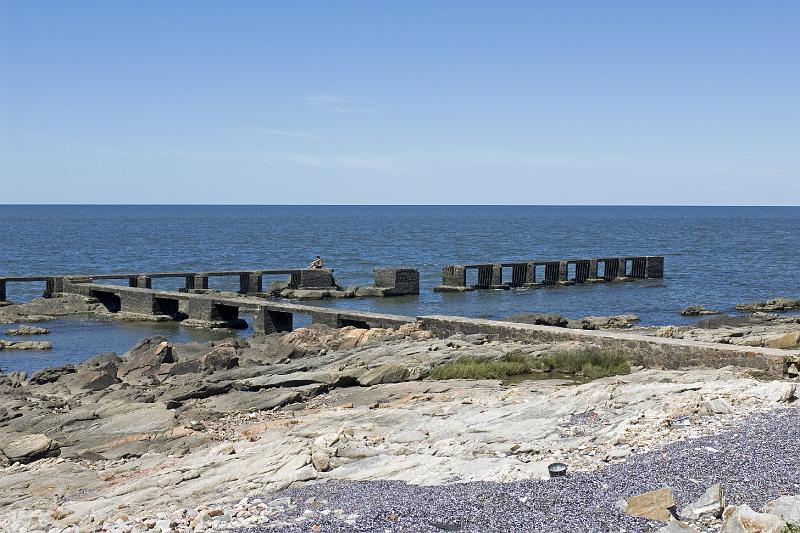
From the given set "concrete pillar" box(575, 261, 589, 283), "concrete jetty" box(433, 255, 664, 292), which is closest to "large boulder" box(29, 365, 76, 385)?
"concrete jetty" box(433, 255, 664, 292)

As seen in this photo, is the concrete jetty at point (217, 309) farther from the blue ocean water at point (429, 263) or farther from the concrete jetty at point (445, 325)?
the blue ocean water at point (429, 263)

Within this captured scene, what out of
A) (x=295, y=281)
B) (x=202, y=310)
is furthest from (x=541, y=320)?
(x=295, y=281)

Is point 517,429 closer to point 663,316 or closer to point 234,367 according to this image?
point 234,367

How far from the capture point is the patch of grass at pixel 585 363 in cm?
1720

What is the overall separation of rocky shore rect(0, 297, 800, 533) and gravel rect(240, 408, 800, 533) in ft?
0.08

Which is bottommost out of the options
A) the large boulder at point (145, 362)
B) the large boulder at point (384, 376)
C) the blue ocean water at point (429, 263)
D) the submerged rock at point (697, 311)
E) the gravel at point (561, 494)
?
the blue ocean water at point (429, 263)

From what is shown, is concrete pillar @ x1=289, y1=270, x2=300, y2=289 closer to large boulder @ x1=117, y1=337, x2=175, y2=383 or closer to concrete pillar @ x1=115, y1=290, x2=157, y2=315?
concrete pillar @ x1=115, y1=290, x2=157, y2=315

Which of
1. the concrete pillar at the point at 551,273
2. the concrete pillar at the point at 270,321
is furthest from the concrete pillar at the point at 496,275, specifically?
the concrete pillar at the point at 270,321

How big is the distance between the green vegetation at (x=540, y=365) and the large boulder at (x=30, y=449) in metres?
6.48

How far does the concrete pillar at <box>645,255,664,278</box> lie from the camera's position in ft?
172

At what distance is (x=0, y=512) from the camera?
10.7 meters

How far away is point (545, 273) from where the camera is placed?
160ft

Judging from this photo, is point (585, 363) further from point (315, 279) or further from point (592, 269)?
point (592, 269)

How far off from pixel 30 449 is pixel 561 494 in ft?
25.9
